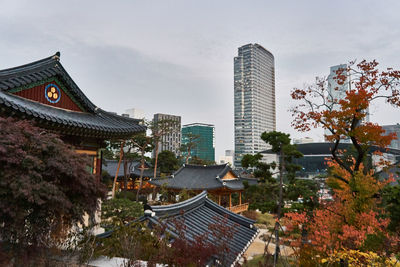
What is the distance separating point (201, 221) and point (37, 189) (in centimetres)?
498

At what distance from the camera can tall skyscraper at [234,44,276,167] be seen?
335ft

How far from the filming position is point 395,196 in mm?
4598

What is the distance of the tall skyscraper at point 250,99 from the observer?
10219 centimetres

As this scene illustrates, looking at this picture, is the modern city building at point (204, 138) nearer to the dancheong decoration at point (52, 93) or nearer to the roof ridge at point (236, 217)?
the roof ridge at point (236, 217)

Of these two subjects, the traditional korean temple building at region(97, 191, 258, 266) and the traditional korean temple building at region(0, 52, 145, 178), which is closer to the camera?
the traditional korean temple building at region(97, 191, 258, 266)

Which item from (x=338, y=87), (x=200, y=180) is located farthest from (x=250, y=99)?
(x=338, y=87)

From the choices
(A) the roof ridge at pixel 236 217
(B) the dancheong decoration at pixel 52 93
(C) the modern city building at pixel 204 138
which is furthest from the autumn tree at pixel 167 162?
(C) the modern city building at pixel 204 138

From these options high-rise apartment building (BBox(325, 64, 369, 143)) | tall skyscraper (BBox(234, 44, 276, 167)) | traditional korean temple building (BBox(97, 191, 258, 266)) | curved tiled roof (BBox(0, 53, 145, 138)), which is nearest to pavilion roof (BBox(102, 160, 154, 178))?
curved tiled roof (BBox(0, 53, 145, 138))

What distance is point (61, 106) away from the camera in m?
8.91

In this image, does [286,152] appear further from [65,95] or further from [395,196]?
[65,95]

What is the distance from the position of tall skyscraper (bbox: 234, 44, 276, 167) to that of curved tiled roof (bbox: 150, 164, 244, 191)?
7382cm

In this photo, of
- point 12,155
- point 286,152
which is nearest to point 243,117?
point 286,152

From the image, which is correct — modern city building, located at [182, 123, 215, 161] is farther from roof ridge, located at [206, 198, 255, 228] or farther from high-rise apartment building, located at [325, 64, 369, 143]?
roof ridge, located at [206, 198, 255, 228]

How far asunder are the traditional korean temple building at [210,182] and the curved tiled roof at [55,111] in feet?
49.0
